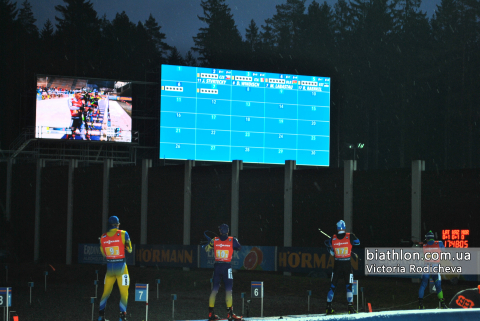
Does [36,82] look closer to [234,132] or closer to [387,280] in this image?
[234,132]

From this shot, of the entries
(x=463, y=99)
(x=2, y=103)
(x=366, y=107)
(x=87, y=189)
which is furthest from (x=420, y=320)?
(x=2, y=103)

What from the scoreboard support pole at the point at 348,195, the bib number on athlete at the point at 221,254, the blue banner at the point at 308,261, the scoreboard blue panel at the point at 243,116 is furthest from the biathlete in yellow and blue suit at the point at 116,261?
the scoreboard blue panel at the point at 243,116

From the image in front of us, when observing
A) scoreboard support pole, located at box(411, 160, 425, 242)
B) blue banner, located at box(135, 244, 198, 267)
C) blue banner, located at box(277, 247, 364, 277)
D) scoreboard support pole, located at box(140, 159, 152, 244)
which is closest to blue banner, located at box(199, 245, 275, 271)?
blue banner, located at box(277, 247, 364, 277)

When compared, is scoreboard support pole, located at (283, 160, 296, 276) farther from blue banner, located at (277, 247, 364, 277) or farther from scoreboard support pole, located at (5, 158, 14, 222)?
scoreboard support pole, located at (5, 158, 14, 222)

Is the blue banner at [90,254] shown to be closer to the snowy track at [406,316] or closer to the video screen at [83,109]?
the video screen at [83,109]

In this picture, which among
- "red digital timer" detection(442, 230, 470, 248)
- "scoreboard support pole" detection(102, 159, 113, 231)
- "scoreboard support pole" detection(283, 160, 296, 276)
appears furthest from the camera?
"scoreboard support pole" detection(102, 159, 113, 231)

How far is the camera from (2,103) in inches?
2469

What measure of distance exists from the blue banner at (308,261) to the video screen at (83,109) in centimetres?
1389

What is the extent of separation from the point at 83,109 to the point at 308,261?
673 inches

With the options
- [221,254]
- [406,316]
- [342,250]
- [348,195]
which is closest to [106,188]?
[348,195]

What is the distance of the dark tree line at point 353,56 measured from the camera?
5516 centimetres

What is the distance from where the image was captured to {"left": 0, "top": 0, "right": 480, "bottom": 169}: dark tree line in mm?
55156

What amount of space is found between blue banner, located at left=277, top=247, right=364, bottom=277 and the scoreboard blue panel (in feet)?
28.6

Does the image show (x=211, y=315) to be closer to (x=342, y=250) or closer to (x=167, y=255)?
(x=342, y=250)
